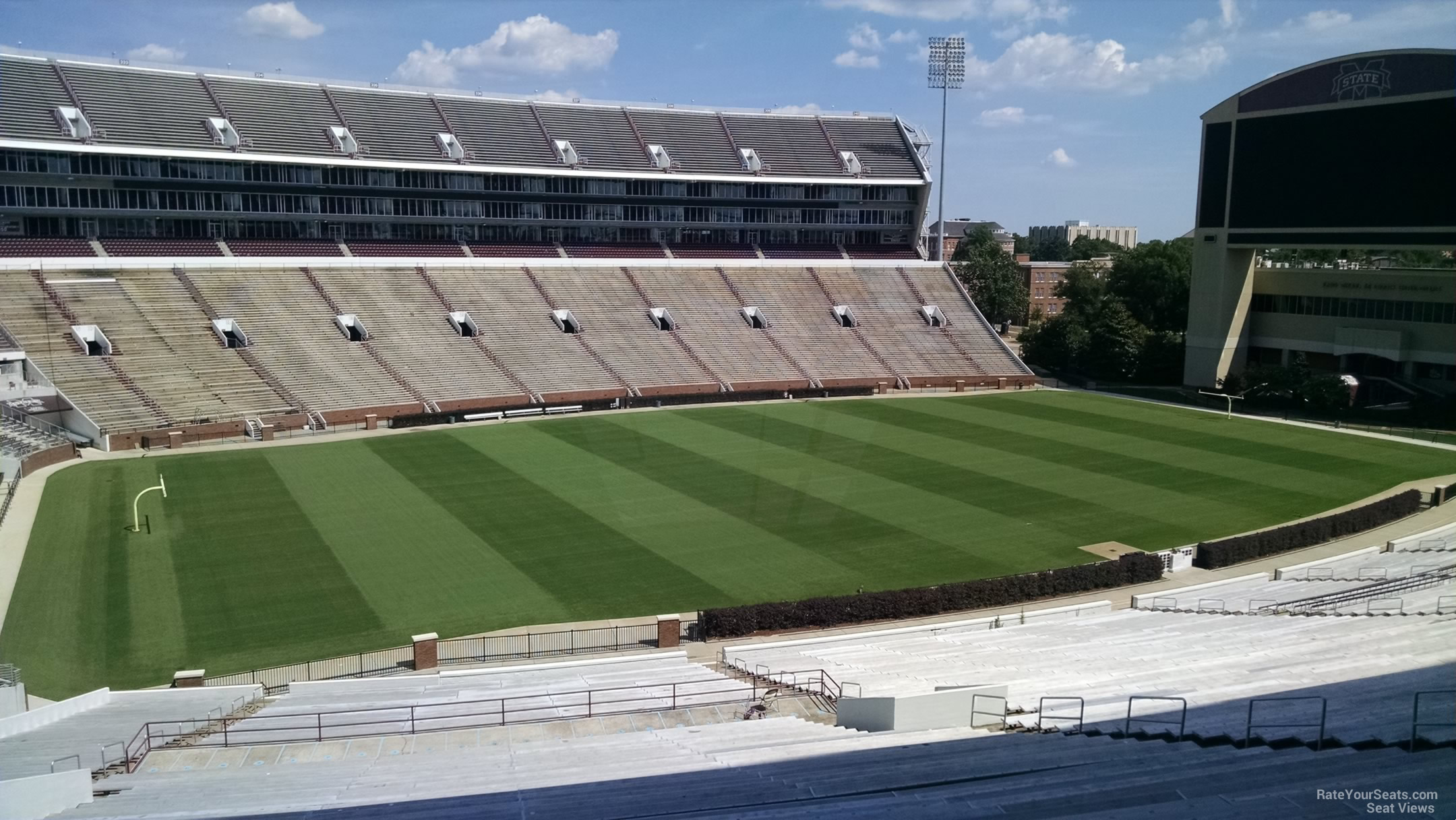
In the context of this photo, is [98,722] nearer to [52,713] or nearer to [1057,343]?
[52,713]

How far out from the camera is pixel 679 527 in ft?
101

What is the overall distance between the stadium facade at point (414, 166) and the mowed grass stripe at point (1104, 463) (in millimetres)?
23199

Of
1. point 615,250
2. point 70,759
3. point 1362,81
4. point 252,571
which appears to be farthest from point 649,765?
point 615,250

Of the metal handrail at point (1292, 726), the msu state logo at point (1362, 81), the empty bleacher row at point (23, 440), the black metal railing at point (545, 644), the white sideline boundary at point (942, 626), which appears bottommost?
the black metal railing at point (545, 644)

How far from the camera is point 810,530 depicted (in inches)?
1206

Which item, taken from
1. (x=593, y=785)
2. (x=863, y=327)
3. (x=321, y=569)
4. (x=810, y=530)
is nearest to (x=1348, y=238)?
(x=863, y=327)

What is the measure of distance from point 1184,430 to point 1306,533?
1773 centimetres

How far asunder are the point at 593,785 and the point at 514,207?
185ft

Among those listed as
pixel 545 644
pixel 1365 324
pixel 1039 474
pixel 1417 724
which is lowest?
pixel 545 644

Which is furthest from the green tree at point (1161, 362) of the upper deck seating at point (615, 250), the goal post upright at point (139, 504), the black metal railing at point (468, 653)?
the goal post upright at point (139, 504)

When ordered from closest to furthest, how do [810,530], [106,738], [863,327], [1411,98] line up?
[106,738] < [810,530] < [1411,98] < [863,327]

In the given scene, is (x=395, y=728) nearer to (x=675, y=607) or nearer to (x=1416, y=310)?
(x=675, y=607)

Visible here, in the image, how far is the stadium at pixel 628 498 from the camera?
12883 mm

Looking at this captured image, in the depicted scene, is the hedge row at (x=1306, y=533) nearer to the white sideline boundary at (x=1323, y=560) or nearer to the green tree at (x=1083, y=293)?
the white sideline boundary at (x=1323, y=560)
